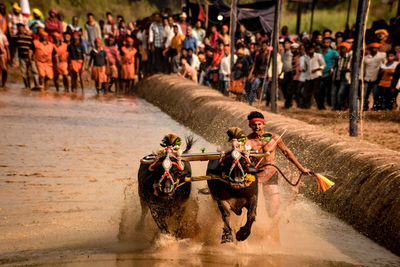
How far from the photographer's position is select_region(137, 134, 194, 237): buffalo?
546 centimetres

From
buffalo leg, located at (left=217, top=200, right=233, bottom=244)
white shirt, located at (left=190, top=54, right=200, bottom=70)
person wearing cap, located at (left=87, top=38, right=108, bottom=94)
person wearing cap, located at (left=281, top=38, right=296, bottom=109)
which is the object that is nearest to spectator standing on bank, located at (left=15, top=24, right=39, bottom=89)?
person wearing cap, located at (left=87, top=38, right=108, bottom=94)

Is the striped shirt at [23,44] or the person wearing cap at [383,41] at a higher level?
the person wearing cap at [383,41]

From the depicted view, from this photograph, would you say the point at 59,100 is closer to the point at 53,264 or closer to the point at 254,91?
the point at 254,91

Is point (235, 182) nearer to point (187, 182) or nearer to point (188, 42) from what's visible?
point (187, 182)

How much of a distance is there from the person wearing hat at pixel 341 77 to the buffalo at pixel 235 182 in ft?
A: 31.2

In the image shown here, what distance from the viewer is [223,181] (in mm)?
5711

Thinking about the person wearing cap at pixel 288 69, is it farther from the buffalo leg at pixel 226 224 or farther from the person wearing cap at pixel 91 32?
the buffalo leg at pixel 226 224

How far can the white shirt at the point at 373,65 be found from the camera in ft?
45.8

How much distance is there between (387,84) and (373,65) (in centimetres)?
64

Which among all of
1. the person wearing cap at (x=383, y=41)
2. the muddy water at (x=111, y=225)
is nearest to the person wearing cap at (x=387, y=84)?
the person wearing cap at (x=383, y=41)

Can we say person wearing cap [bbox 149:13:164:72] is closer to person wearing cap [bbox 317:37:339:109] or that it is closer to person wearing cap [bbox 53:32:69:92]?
person wearing cap [bbox 53:32:69:92]

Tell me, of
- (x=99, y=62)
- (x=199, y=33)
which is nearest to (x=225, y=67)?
(x=199, y=33)

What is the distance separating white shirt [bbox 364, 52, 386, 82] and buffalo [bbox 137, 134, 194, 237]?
362 inches

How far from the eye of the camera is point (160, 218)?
19.5ft
